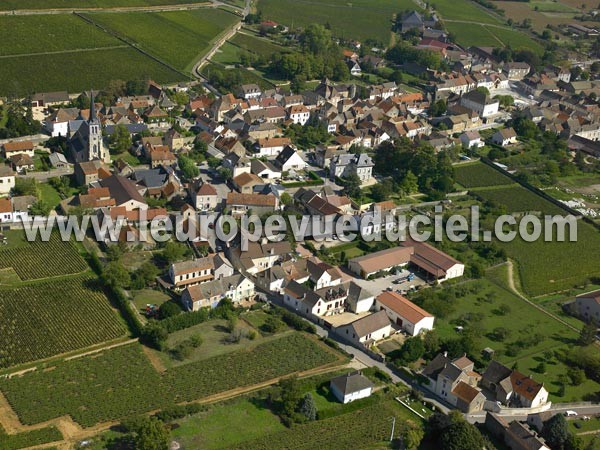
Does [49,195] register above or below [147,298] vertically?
above

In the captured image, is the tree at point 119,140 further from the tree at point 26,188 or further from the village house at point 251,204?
the village house at point 251,204

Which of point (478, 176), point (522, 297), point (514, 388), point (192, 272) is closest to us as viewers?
point (514, 388)

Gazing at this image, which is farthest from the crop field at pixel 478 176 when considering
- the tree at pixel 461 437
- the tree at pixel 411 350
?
the tree at pixel 461 437

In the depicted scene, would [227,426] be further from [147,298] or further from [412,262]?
[412,262]

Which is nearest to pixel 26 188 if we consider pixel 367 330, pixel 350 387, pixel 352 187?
pixel 352 187

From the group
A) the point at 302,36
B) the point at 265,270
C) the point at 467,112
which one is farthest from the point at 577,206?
the point at 302,36

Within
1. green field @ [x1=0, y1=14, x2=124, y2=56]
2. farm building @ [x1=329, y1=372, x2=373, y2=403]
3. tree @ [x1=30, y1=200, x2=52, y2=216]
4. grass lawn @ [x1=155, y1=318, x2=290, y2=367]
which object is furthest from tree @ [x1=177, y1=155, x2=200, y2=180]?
green field @ [x1=0, y1=14, x2=124, y2=56]

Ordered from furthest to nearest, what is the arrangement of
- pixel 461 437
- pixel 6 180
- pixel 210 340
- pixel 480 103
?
1. pixel 480 103
2. pixel 6 180
3. pixel 210 340
4. pixel 461 437
